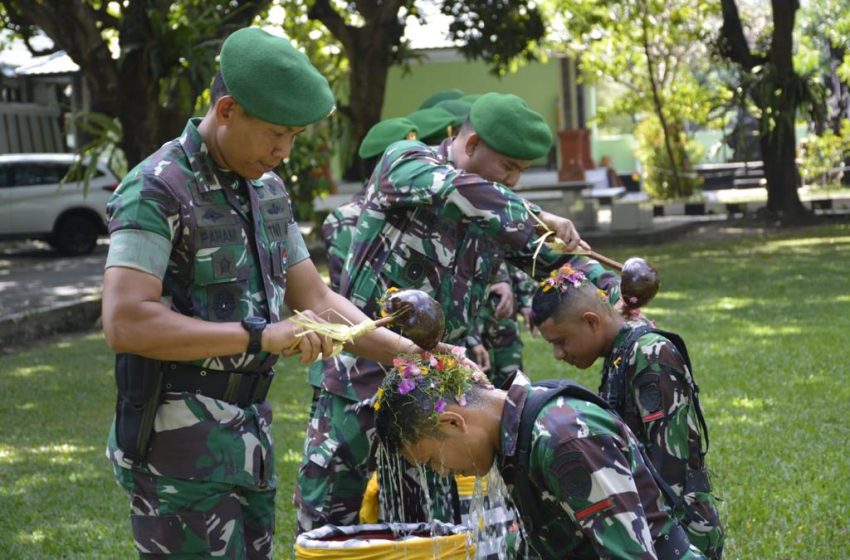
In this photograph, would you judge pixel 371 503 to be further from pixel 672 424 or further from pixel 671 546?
pixel 671 546

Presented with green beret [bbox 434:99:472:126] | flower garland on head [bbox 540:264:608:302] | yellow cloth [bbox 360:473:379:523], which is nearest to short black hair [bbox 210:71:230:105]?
flower garland on head [bbox 540:264:608:302]

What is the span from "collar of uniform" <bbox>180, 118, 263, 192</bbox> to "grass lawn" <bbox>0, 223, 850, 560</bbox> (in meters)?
2.69

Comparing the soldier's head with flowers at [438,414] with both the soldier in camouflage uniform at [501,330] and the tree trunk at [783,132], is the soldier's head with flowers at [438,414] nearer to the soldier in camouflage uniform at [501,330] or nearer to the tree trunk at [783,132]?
the soldier in camouflage uniform at [501,330]

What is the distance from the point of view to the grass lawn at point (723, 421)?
6.11 m

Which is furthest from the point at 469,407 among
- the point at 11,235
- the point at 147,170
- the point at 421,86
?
the point at 421,86

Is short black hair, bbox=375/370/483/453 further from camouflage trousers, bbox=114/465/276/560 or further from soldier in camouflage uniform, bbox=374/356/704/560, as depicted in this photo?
camouflage trousers, bbox=114/465/276/560

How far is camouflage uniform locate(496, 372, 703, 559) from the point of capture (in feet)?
9.73

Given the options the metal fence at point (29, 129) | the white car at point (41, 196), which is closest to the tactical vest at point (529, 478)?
the white car at point (41, 196)

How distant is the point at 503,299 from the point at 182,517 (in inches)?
145

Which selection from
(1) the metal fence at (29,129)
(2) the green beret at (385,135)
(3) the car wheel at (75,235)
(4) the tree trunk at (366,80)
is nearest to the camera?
(2) the green beret at (385,135)

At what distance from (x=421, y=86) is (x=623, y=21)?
6772mm

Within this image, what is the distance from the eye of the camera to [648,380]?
3984mm

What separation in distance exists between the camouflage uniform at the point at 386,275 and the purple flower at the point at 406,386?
144cm

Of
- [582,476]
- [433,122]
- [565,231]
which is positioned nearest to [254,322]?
[582,476]
